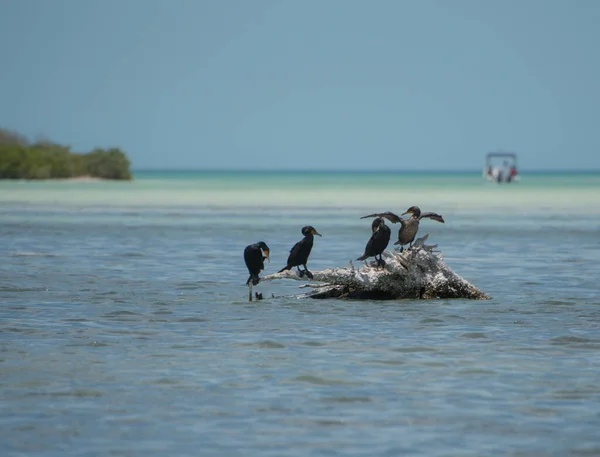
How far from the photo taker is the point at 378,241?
1641cm

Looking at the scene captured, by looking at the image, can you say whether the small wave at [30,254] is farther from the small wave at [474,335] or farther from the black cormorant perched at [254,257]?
the small wave at [474,335]

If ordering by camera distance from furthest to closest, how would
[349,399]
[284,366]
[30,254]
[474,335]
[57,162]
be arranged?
1. [57,162]
2. [30,254]
3. [474,335]
4. [284,366]
5. [349,399]

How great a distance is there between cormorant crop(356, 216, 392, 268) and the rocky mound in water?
189 mm

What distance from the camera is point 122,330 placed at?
1407cm

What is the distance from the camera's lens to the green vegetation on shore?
401 feet

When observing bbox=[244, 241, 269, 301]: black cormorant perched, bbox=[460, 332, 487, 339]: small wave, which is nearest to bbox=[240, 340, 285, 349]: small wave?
bbox=[460, 332, 487, 339]: small wave

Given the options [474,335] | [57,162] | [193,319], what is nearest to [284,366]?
[474,335]

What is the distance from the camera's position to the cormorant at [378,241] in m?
16.3

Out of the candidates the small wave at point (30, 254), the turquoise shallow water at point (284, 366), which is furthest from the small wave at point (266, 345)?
the small wave at point (30, 254)

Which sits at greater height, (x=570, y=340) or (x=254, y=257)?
(x=254, y=257)

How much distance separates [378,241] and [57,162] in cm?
11087

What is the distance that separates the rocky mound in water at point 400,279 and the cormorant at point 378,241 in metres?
0.19

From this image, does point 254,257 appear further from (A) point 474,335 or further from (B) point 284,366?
(B) point 284,366

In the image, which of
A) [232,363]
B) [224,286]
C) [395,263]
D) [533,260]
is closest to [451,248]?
[533,260]
